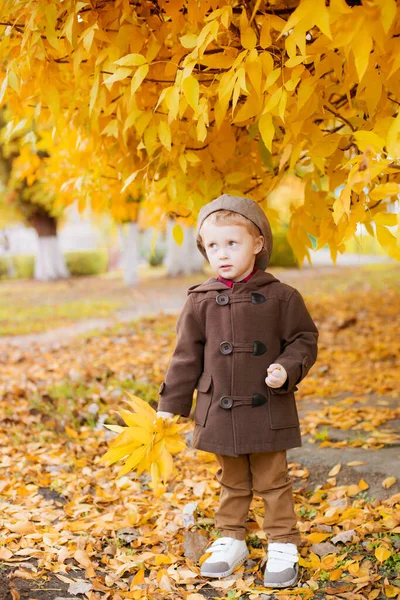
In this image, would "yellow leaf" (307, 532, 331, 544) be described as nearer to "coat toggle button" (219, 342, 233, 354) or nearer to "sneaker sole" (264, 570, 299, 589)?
"sneaker sole" (264, 570, 299, 589)

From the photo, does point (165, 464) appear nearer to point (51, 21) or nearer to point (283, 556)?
point (283, 556)

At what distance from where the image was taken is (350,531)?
2.79 m

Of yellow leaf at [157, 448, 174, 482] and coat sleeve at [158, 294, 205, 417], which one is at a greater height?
coat sleeve at [158, 294, 205, 417]

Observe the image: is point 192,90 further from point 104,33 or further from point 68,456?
point 68,456

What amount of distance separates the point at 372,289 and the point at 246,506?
9.15m

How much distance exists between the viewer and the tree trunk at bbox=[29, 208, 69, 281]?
60.2 ft

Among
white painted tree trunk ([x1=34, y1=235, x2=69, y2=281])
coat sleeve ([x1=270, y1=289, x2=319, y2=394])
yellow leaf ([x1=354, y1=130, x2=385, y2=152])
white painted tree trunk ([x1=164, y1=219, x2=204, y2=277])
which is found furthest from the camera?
white painted tree trunk ([x1=34, y1=235, x2=69, y2=281])

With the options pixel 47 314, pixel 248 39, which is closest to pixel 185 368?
pixel 248 39

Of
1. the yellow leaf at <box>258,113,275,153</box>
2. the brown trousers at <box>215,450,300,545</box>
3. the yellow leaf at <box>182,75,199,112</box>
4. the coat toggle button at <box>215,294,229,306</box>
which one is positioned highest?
the yellow leaf at <box>182,75,199,112</box>

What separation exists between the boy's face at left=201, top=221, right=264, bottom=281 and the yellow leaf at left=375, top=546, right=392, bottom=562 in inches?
48.6

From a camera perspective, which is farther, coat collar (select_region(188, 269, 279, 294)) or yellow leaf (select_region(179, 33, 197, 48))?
coat collar (select_region(188, 269, 279, 294))

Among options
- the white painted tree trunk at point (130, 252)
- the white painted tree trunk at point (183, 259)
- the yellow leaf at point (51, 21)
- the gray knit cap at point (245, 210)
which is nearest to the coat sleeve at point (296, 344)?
the gray knit cap at point (245, 210)

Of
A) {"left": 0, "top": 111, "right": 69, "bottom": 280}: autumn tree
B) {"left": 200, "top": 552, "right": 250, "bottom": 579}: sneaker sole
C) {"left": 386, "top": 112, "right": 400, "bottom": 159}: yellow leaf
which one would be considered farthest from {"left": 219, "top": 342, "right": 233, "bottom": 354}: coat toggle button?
{"left": 0, "top": 111, "right": 69, "bottom": 280}: autumn tree

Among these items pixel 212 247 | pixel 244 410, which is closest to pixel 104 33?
pixel 212 247
